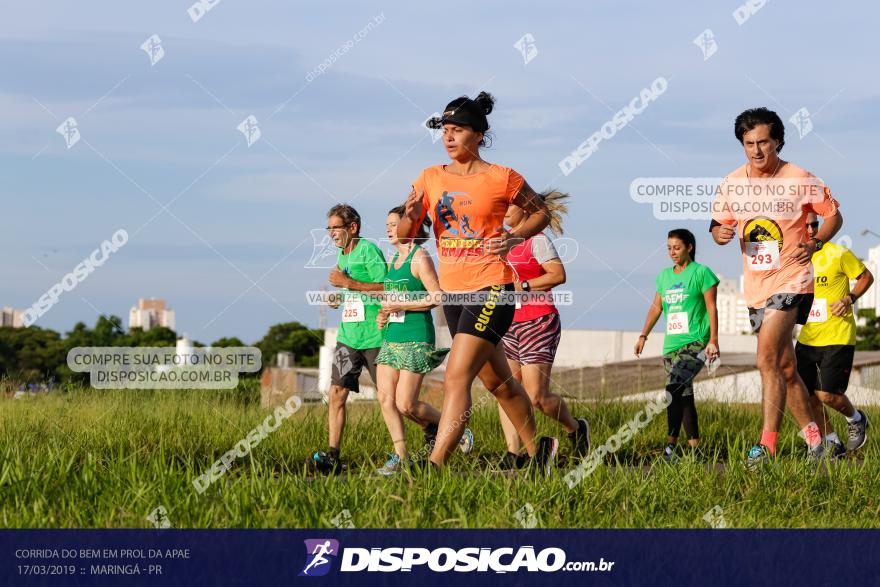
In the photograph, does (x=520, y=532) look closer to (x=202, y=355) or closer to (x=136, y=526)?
(x=136, y=526)

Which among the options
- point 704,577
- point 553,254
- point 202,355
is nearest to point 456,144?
point 553,254

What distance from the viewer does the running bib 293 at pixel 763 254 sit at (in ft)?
26.4

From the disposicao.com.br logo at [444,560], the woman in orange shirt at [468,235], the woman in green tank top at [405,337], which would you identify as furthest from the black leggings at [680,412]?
the disposicao.com.br logo at [444,560]

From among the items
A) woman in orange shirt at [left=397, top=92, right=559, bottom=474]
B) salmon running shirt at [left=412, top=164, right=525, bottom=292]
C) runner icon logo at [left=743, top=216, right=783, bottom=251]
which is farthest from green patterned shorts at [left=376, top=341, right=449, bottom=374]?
runner icon logo at [left=743, top=216, right=783, bottom=251]

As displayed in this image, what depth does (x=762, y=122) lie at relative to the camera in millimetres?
A: 8055

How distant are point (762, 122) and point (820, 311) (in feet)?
8.33

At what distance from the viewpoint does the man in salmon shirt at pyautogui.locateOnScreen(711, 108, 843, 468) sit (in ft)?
26.3

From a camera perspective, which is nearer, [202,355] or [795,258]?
[795,258]

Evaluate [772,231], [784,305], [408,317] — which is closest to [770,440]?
[784,305]

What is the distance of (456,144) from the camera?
670 cm

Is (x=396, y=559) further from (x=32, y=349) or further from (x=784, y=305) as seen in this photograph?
(x=32, y=349)

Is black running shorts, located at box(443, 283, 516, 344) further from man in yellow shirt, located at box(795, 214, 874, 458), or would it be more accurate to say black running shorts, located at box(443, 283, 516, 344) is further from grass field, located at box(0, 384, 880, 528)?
man in yellow shirt, located at box(795, 214, 874, 458)

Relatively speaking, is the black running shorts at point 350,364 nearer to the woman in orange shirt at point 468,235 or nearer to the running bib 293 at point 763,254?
the woman in orange shirt at point 468,235

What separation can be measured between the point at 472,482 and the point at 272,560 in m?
1.49
